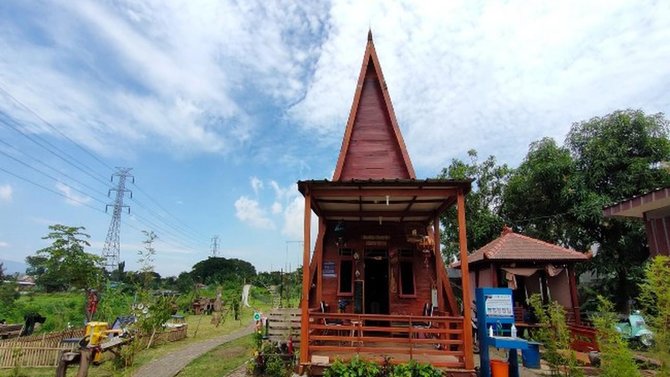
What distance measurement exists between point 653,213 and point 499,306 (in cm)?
460

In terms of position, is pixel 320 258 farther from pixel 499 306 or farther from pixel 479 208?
pixel 479 208

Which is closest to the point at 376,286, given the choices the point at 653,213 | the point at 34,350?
the point at 653,213

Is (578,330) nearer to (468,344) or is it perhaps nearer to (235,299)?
(468,344)

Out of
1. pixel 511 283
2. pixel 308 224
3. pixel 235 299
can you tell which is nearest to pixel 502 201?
pixel 511 283

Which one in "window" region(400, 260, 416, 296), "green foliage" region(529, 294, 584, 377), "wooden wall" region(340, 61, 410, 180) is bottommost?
"green foliage" region(529, 294, 584, 377)

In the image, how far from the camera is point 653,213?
921cm

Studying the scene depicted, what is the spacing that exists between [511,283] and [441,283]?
5.35 metres

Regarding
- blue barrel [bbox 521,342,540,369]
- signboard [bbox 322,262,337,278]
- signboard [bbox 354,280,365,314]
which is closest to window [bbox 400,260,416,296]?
signboard [bbox 354,280,365,314]

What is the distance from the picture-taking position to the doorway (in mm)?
12445

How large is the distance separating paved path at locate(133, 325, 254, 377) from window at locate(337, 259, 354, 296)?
5467 millimetres

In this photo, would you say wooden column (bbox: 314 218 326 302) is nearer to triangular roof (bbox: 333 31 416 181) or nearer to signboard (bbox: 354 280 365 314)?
signboard (bbox: 354 280 365 314)

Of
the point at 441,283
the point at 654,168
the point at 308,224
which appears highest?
the point at 654,168

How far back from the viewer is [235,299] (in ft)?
91.2

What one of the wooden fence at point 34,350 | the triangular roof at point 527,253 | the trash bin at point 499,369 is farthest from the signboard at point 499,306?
the wooden fence at point 34,350
